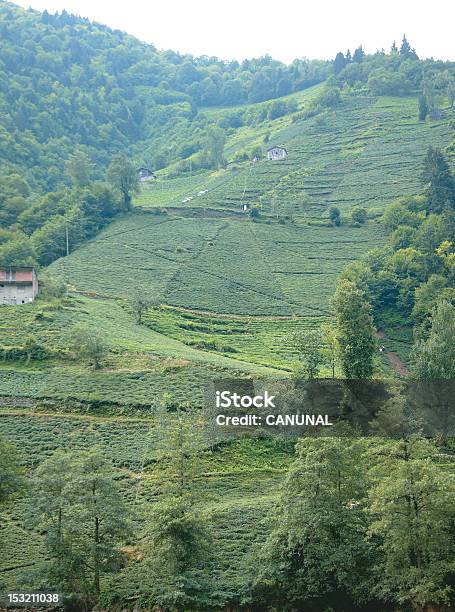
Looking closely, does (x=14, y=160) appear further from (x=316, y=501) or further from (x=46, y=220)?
(x=316, y=501)

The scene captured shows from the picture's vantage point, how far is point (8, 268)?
215ft

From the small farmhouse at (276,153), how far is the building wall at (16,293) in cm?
7332

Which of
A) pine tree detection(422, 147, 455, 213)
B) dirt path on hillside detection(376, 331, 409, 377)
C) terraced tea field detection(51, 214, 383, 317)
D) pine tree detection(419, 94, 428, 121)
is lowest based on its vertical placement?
dirt path on hillside detection(376, 331, 409, 377)

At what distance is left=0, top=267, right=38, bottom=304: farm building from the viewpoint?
214ft

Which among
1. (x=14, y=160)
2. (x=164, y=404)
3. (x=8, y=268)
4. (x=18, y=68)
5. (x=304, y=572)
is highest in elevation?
(x=18, y=68)

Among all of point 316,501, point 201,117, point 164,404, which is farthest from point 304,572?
point 201,117

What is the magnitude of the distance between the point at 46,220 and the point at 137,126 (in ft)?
311

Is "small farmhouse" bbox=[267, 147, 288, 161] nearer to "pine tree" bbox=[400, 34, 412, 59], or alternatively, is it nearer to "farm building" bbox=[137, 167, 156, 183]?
"farm building" bbox=[137, 167, 156, 183]

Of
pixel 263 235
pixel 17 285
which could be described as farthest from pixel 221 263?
pixel 17 285

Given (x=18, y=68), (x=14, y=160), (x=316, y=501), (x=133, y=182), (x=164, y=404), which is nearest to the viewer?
(x=316, y=501)

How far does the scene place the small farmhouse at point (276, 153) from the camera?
5152 inches

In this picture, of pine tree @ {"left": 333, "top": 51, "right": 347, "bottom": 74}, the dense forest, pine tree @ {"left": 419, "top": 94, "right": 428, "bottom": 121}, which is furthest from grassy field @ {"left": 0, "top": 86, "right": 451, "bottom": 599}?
pine tree @ {"left": 333, "top": 51, "right": 347, "bottom": 74}

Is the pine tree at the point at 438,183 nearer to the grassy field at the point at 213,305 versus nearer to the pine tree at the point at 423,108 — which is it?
the grassy field at the point at 213,305

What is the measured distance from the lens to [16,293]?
65438mm
